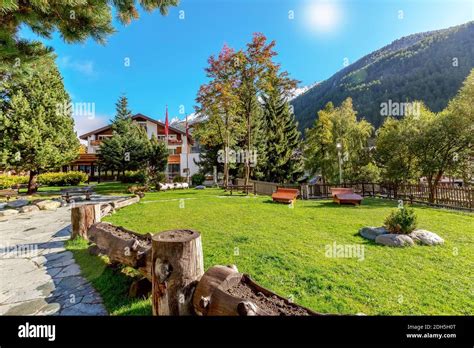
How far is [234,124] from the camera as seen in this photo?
75.7 ft

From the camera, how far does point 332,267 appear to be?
4.48 meters

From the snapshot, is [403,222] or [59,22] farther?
[403,222]

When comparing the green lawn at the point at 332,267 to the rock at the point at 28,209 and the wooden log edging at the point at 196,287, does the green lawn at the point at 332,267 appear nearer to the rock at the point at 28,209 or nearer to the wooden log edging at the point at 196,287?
the wooden log edging at the point at 196,287

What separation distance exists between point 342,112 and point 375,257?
70.5 ft

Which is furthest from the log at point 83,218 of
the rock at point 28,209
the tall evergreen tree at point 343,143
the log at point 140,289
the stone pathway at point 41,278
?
the tall evergreen tree at point 343,143

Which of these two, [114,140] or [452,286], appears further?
[114,140]

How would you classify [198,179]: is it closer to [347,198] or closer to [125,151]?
[125,151]

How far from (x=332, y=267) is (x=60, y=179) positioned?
31860mm

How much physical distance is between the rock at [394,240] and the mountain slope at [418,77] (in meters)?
Result: 59.9

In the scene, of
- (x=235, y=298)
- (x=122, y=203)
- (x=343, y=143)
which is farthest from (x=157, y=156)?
(x=235, y=298)

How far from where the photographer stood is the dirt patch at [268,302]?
2191mm
